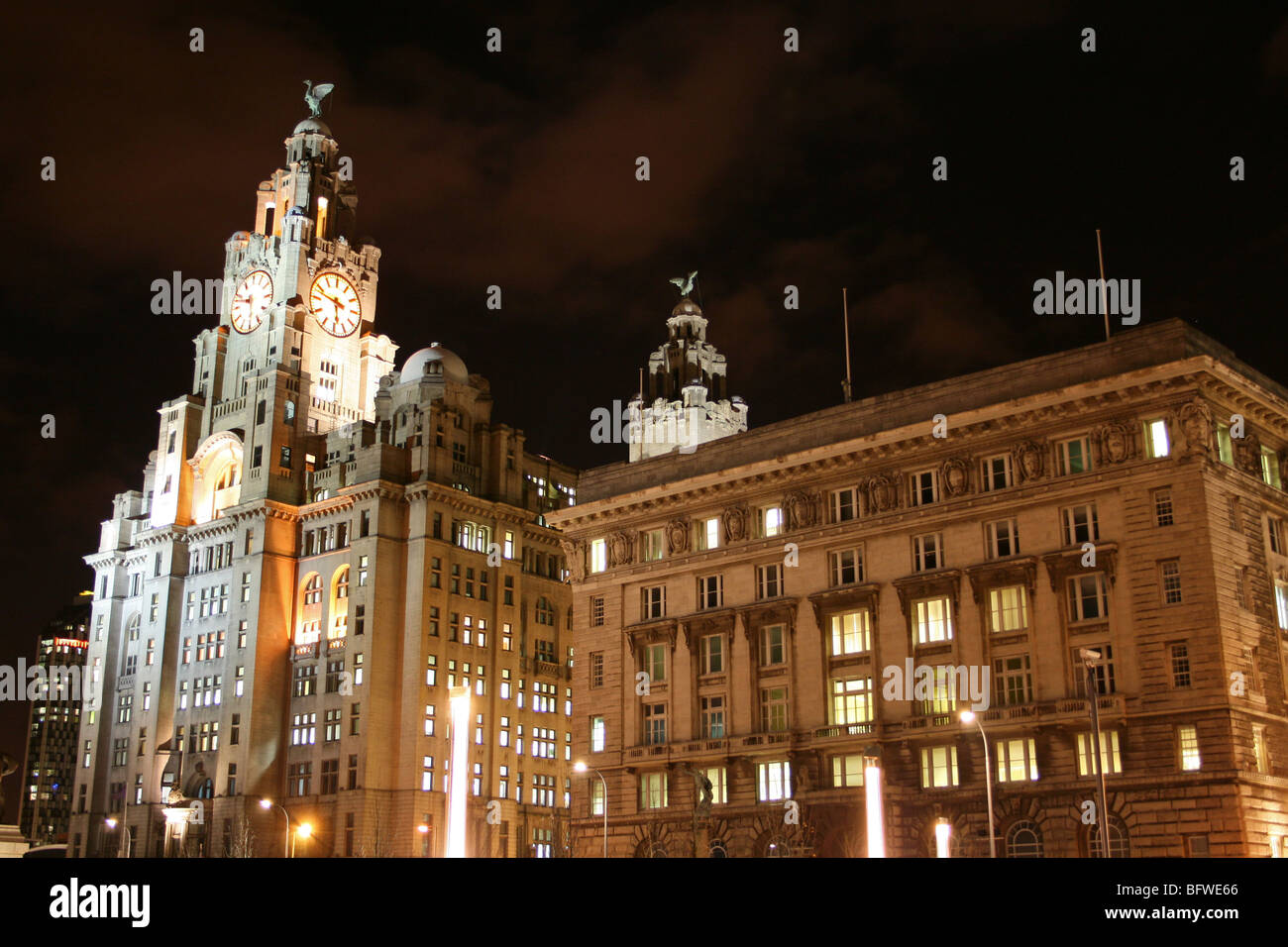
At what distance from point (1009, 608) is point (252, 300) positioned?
9391 centimetres

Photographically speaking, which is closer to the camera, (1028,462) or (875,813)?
(875,813)

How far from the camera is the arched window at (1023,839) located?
60562 millimetres

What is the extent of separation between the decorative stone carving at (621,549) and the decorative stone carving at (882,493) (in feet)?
55.1

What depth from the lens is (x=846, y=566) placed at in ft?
236

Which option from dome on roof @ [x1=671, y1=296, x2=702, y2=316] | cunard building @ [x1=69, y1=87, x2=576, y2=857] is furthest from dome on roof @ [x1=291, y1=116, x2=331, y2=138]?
dome on roof @ [x1=671, y1=296, x2=702, y2=316]

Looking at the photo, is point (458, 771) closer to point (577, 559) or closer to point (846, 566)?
point (846, 566)

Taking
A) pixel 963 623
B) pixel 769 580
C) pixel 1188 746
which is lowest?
pixel 1188 746

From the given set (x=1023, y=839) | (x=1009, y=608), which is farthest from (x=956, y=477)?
(x=1023, y=839)

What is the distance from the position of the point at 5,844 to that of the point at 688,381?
11696cm

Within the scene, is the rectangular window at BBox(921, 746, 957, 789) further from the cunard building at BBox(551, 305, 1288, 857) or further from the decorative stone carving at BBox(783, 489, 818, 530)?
the decorative stone carving at BBox(783, 489, 818, 530)

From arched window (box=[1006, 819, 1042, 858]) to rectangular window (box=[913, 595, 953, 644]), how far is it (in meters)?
9.98

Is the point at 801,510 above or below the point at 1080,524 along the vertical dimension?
above
